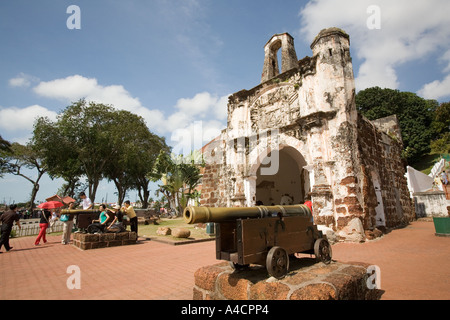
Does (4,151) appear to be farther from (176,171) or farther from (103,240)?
(103,240)

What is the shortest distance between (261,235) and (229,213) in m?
0.51

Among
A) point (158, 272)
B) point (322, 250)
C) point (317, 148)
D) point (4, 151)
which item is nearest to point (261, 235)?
point (322, 250)

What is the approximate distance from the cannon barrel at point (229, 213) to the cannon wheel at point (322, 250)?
1.71 ft

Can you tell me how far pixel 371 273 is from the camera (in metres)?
3.20

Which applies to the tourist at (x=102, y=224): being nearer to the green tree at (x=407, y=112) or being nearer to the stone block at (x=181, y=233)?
the stone block at (x=181, y=233)

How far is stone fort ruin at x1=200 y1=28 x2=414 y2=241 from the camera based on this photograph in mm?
7738

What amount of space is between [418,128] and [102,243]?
35.5m

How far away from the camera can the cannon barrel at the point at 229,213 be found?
272 centimetres

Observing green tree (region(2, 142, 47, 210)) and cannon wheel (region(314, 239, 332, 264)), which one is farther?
green tree (region(2, 142, 47, 210))

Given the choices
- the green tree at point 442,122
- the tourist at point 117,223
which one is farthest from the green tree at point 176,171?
the green tree at point 442,122

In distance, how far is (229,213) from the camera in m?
3.02

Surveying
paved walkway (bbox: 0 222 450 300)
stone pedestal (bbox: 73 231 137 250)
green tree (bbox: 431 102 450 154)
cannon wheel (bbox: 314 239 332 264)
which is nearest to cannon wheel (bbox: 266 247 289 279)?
cannon wheel (bbox: 314 239 332 264)

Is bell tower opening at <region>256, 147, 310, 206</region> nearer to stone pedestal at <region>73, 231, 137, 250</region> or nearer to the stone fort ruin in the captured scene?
the stone fort ruin
